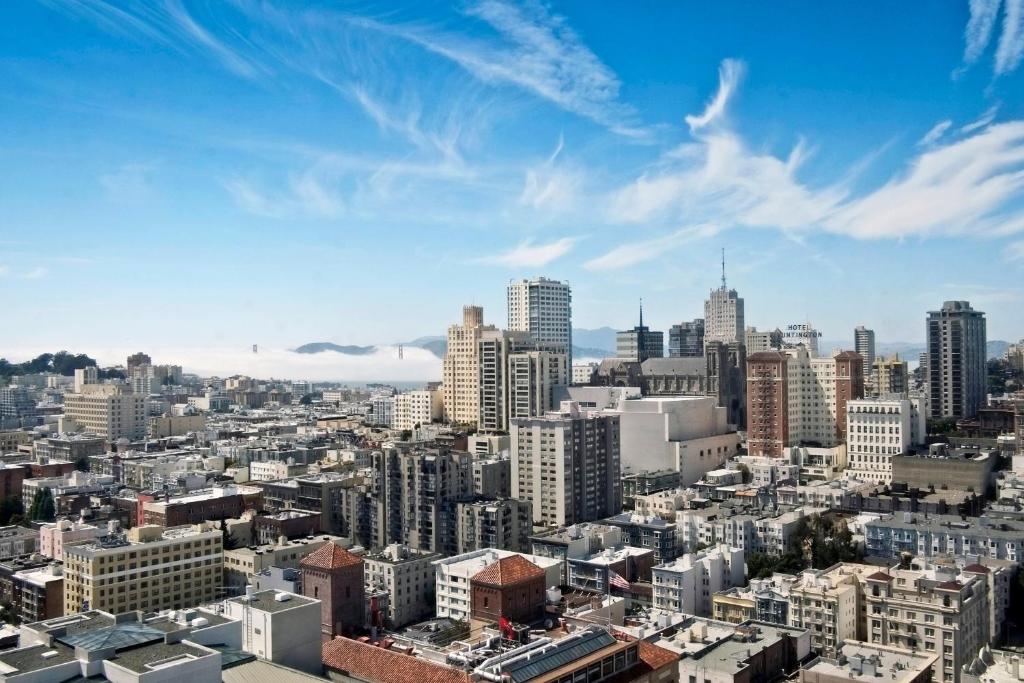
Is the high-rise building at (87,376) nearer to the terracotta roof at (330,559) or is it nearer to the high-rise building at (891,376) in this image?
the high-rise building at (891,376)

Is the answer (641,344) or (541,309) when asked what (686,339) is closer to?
(641,344)

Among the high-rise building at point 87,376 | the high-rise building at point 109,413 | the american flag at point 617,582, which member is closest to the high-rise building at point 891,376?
the american flag at point 617,582

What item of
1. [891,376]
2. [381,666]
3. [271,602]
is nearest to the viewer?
[381,666]

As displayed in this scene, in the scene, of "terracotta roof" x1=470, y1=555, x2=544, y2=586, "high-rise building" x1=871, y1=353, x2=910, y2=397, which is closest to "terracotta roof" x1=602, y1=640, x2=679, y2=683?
"terracotta roof" x1=470, y1=555, x2=544, y2=586

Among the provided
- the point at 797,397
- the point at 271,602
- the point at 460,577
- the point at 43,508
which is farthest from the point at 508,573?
the point at 797,397

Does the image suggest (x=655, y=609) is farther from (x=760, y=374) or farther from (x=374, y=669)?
(x=760, y=374)

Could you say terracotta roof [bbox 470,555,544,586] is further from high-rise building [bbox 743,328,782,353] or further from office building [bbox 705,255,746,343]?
office building [bbox 705,255,746,343]
